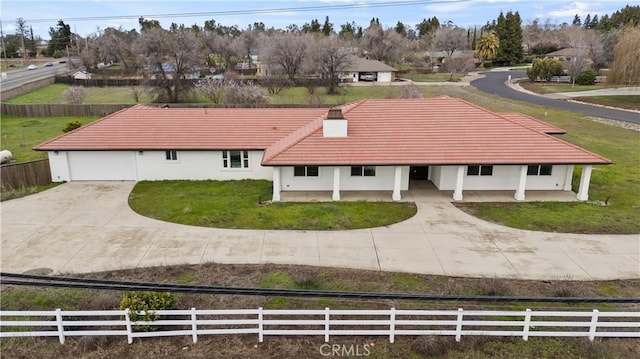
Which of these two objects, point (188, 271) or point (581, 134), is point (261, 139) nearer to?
point (188, 271)

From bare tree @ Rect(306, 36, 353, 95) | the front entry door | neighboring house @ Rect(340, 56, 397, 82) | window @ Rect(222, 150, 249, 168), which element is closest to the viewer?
the front entry door

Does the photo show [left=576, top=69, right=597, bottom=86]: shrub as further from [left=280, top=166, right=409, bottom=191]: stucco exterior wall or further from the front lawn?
the front lawn

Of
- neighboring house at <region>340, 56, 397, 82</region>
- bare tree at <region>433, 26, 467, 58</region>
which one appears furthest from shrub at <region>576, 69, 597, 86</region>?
bare tree at <region>433, 26, 467, 58</region>

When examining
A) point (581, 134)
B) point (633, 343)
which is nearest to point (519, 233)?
point (633, 343)

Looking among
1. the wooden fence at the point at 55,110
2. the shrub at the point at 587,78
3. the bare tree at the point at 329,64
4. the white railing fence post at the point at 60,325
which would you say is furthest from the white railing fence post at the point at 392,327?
the shrub at the point at 587,78

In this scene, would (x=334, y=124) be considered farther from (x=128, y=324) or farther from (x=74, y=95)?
(x=74, y=95)

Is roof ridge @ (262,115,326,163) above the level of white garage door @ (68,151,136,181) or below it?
above
